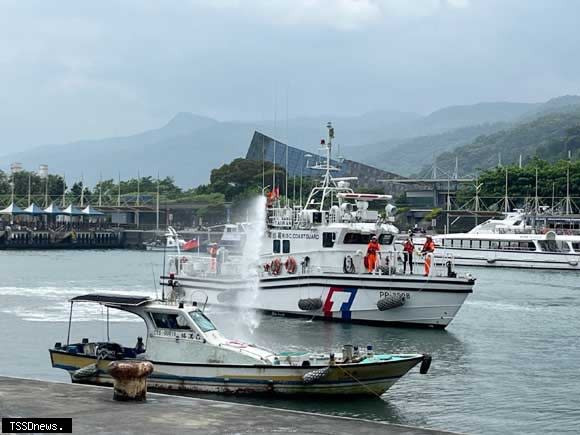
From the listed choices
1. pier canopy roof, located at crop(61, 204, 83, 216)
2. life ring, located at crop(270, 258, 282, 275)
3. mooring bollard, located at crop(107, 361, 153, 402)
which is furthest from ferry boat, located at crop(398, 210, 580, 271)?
pier canopy roof, located at crop(61, 204, 83, 216)

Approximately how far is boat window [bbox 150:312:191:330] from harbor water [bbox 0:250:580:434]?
9.44 ft

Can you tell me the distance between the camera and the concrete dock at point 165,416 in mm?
17391

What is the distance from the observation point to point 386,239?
140 ft

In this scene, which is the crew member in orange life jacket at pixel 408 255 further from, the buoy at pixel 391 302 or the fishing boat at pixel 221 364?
the fishing boat at pixel 221 364

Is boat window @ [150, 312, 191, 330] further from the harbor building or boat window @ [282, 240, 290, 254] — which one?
the harbor building

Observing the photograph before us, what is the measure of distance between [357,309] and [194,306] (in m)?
14.9

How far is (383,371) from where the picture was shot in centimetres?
2544

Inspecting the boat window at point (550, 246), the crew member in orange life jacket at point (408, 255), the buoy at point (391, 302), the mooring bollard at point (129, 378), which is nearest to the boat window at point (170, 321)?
the mooring bollard at point (129, 378)

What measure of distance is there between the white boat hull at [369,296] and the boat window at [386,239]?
2.85 metres

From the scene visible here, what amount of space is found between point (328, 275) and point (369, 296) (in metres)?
1.91

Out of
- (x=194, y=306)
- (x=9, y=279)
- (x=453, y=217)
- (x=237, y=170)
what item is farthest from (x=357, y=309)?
(x=237, y=170)

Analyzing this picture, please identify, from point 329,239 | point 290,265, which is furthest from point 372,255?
point 290,265

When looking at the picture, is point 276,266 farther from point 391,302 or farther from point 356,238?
point 391,302

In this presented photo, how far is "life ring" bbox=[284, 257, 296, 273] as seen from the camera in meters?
42.7
